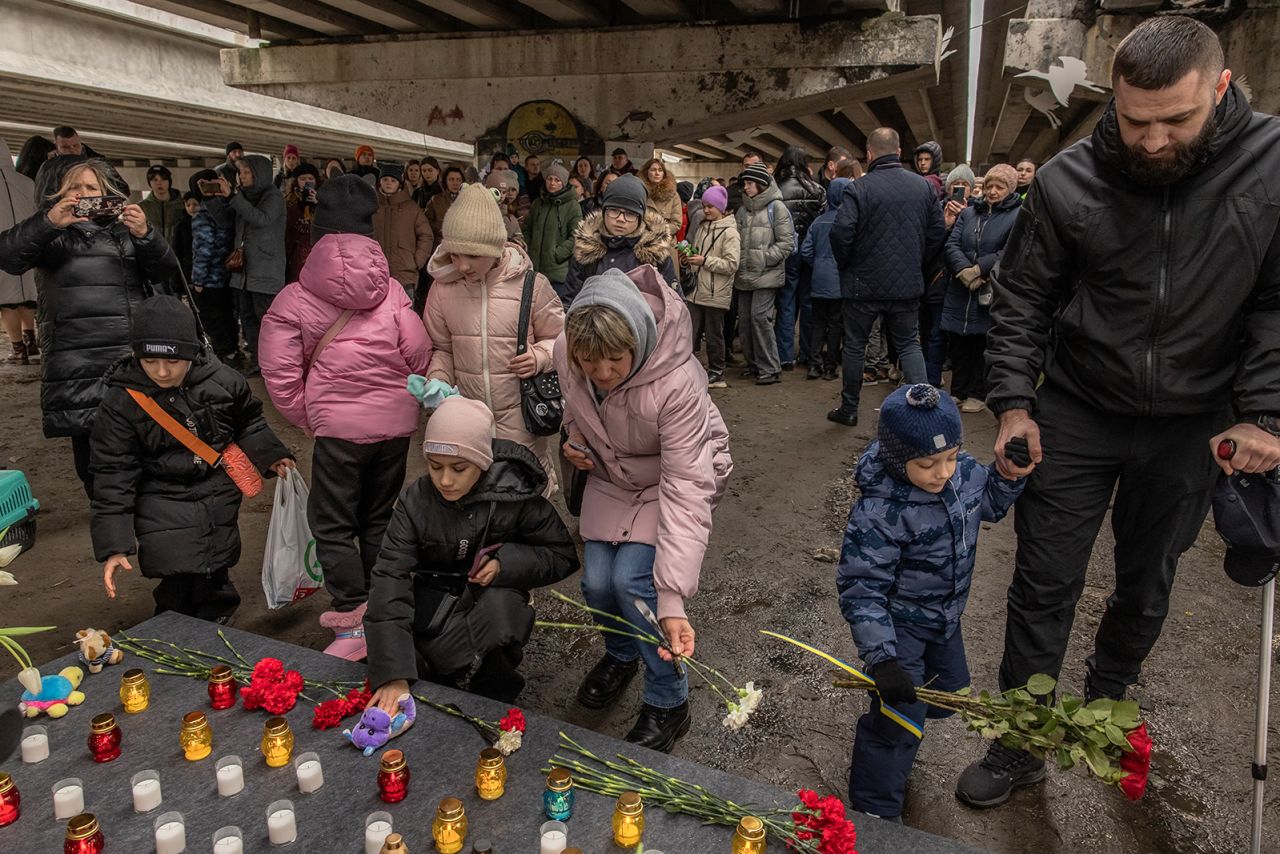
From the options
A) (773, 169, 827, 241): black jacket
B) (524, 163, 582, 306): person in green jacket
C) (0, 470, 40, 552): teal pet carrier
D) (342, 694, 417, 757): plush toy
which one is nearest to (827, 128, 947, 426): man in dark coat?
(773, 169, 827, 241): black jacket

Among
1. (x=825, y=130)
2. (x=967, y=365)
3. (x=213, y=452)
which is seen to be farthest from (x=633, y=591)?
(x=825, y=130)

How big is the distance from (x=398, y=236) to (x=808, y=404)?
163 inches

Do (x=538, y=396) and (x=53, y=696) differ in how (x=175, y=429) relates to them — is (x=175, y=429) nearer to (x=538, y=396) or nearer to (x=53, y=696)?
(x=53, y=696)

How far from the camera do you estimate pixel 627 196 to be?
4.54m

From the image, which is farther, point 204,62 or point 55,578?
point 204,62

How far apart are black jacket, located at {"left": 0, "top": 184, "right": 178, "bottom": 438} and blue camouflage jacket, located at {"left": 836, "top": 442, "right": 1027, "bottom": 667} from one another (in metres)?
3.61

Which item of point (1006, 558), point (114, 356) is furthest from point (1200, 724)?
point (114, 356)

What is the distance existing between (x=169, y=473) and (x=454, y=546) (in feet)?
4.55

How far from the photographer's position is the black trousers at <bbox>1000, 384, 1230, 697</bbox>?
2.38m

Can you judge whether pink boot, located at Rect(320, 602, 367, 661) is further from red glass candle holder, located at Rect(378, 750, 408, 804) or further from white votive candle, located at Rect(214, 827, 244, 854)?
white votive candle, located at Rect(214, 827, 244, 854)

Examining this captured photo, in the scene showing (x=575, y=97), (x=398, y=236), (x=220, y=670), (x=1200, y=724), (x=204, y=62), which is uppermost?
(x=204, y=62)

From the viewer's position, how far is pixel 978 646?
3.61 meters

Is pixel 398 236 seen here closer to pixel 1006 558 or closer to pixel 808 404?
pixel 808 404

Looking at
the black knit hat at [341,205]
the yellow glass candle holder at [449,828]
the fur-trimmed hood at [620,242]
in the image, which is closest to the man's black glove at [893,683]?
the yellow glass candle holder at [449,828]
